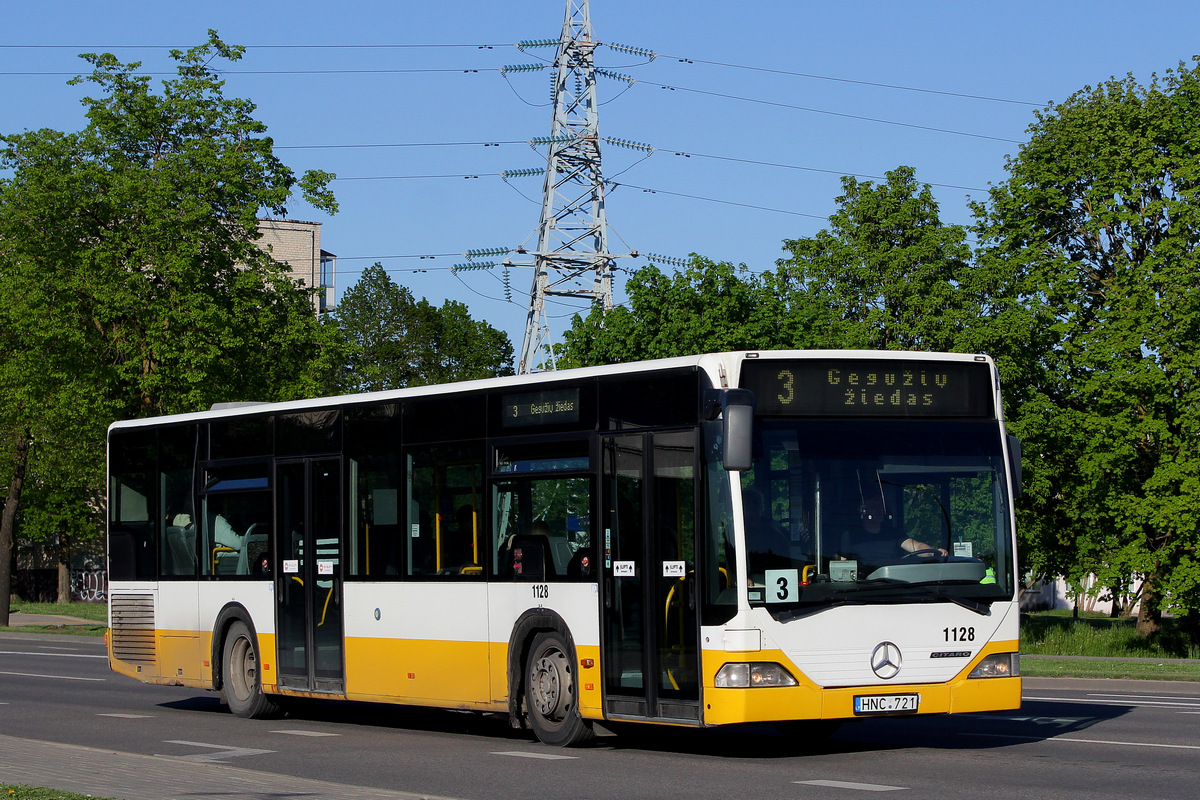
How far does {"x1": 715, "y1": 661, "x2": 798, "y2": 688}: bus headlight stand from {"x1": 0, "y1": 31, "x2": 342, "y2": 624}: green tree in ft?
78.0

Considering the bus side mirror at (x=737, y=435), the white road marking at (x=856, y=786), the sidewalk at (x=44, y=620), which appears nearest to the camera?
the white road marking at (x=856, y=786)

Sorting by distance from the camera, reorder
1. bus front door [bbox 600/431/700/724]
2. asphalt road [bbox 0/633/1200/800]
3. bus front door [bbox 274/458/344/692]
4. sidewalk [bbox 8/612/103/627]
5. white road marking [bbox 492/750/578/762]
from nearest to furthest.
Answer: asphalt road [bbox 0/633/1200/800], bus front door [bbox 600/431/700/724], white road marking [bbox 492/750/578/762], bus front door [bbox 274/458/344/692], sidewalk [bbox 8/612/103/627]

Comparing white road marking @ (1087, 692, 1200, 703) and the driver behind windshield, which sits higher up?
the driver behind windshield

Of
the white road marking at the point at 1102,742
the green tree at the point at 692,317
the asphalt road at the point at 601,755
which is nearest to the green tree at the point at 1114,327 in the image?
the green tree at the point at 692,317

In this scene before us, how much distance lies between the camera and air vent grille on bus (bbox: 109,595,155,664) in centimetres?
1850

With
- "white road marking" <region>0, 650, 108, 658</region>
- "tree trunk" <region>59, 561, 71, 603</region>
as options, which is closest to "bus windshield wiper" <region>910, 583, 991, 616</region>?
"white road marking" <region>0, 650, 108, 658</region>

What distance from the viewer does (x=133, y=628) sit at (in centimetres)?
1872

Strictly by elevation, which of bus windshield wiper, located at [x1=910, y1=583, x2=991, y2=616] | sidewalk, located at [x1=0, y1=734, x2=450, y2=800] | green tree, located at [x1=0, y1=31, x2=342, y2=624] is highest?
green tree, located at [x1=0, y1=31, x2=342, y2=624]

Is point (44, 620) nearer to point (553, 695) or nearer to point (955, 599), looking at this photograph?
point (553, 695)

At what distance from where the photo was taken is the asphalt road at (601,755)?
1027cm

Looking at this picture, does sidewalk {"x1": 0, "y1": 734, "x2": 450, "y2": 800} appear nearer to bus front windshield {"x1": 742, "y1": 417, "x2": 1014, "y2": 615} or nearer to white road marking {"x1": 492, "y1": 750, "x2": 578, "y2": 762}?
white road marking {"x1": 492, "y1": 750, "x2": 578, "y2": 762}

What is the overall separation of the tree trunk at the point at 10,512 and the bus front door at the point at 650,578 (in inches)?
1278

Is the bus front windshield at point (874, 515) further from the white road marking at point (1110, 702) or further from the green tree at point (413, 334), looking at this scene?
the green tree at point (413, 334)

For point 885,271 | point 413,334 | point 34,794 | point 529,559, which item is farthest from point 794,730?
point 413,334
